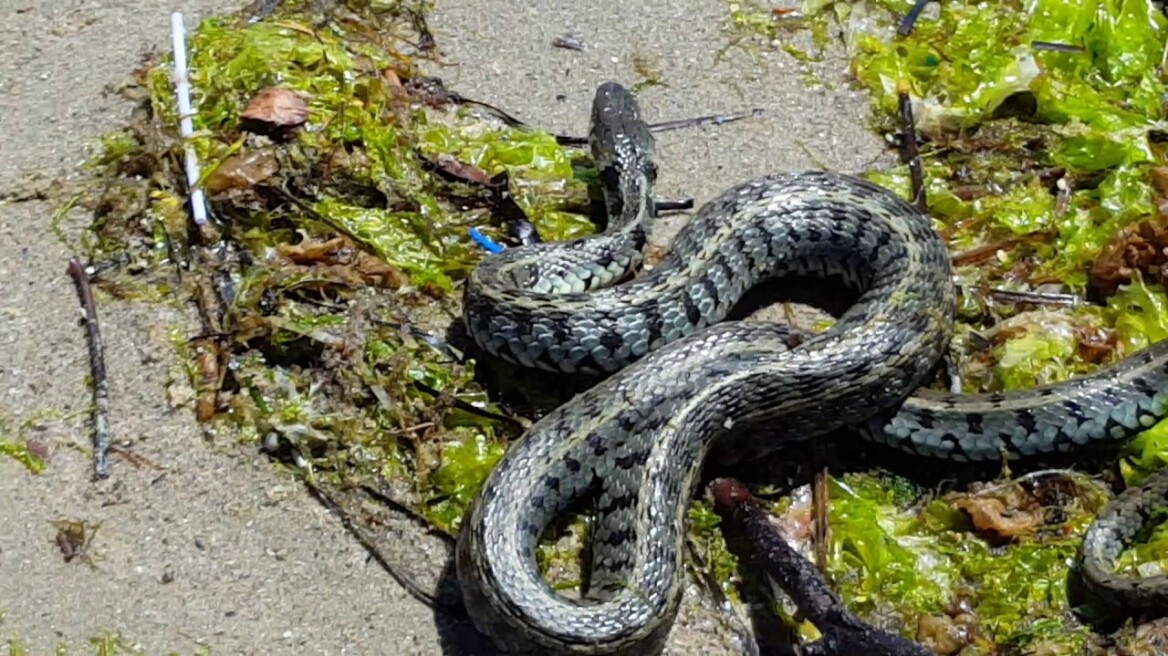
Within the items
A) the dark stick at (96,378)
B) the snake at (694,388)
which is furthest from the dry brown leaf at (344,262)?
the dark stick at (96,378)

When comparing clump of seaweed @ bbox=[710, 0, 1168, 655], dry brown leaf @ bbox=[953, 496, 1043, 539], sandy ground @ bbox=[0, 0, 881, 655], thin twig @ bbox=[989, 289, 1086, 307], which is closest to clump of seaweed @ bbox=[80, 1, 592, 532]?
sandy ground @ bbox=[0, 0, 881, 655]

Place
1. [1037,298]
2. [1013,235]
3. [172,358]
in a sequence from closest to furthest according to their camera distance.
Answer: [172,358] < [1037,298] < [1013,235]

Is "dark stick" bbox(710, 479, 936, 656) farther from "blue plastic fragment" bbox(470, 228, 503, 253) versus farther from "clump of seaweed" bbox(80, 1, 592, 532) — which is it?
"blue plastic fragment" bbox(470, 228, 503, 253)

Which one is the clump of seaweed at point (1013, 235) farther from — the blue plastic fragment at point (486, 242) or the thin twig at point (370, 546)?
the blue plastic fragment at point (486, 242)

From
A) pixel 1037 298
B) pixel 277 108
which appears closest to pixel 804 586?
pixel 1037 298

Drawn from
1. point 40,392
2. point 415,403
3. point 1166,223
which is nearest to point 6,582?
point 40,392

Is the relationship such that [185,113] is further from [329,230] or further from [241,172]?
[329,230]
